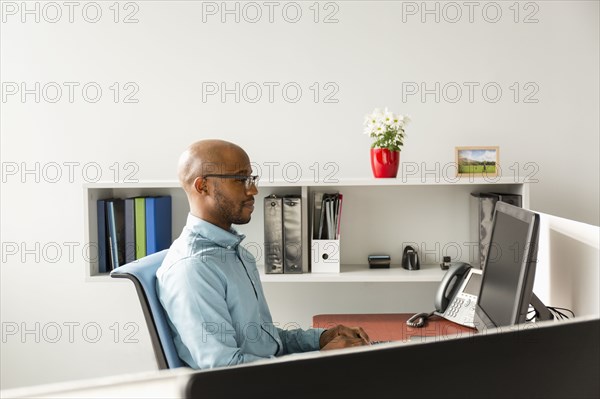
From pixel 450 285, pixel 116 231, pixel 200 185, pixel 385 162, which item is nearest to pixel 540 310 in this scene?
pixel 450 285

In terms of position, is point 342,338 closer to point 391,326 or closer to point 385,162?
point 391,326

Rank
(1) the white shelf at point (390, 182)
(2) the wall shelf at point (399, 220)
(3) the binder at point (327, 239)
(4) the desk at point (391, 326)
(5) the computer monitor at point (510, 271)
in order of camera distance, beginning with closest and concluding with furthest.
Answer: (5) the computer monitor at point (510, 271), (4) the desk at point (391, 326), (1) the white shelf at point (390, 182), (3) the binder at point (327, 239), (2) the wall shelf at point (399, 220)

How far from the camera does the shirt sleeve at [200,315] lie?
1.82 metres

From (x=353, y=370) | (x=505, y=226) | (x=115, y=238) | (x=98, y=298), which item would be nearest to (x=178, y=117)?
(x=115, y=238)

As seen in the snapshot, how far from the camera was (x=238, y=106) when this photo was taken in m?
3.26

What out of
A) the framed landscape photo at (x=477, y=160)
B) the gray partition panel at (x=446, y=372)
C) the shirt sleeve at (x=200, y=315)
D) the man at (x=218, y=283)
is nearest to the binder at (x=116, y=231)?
the man at (x=218, y=283)

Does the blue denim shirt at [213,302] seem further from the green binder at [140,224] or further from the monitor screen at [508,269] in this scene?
the green binder at [140,224]

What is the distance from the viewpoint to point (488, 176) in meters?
2.98

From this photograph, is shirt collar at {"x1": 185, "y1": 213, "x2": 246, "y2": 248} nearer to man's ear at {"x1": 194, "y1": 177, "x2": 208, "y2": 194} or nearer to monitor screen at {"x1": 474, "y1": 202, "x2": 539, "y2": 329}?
man's ear at {"x1": 194, "y1": 177, "x2": 208, "y2": 194}

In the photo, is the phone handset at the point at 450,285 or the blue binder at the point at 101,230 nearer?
the phone handset at the point at 450,285

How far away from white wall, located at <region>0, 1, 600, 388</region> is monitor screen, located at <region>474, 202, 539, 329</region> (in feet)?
3.85

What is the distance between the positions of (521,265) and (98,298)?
7.58ft

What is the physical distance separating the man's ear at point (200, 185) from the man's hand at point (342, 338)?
611mm

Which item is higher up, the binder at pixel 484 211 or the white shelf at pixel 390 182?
the white shelf at pixel 390 182
